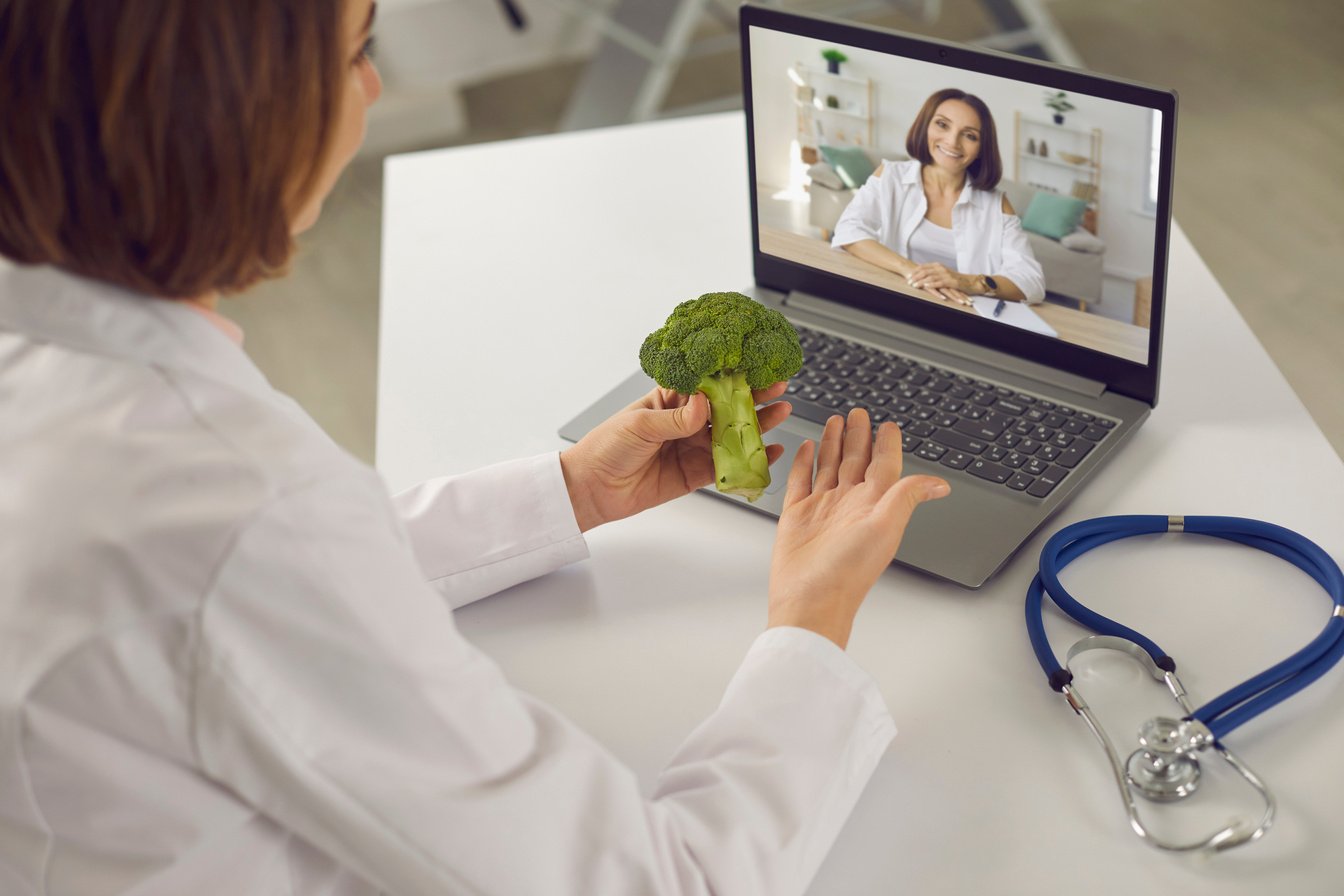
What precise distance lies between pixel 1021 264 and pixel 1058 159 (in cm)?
10

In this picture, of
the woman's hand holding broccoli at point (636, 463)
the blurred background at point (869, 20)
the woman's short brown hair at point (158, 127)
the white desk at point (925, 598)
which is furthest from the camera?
the blurred background at point (869, 20)

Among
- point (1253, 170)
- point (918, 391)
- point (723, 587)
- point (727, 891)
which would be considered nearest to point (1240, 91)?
point (1253, 170)

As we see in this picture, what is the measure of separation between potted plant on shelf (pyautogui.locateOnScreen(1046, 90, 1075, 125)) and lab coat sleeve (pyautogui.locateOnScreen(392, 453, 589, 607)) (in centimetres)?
49

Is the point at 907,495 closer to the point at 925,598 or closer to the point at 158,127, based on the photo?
the point at 925,598

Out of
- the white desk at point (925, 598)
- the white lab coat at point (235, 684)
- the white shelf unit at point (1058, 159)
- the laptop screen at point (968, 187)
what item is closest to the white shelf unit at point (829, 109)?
the laptop screen at point (968, 187)

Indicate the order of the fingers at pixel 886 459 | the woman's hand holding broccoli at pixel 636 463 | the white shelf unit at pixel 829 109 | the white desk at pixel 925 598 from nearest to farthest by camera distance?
the white desk at pixel 925 598 → the fingers at pixel 886 459 → the woman's hand holding broccoli at pixel 636 463 → the white shelf unit at pixel 829 109

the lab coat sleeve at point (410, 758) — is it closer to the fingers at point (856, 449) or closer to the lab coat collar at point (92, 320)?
the lab coat collar at point (92, 320)

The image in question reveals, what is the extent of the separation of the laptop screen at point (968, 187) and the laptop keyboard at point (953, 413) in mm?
60

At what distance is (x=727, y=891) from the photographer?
0.68 meters

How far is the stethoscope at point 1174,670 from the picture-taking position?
75cm

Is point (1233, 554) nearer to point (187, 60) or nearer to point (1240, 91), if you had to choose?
point (187, 60)

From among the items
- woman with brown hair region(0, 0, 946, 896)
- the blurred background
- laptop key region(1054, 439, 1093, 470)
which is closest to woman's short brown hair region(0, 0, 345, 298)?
woman with brown hair region(0, 0, 946, 896)

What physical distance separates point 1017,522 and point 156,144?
2.19 ft

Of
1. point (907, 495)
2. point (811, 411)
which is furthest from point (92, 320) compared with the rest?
point (811, 411)
